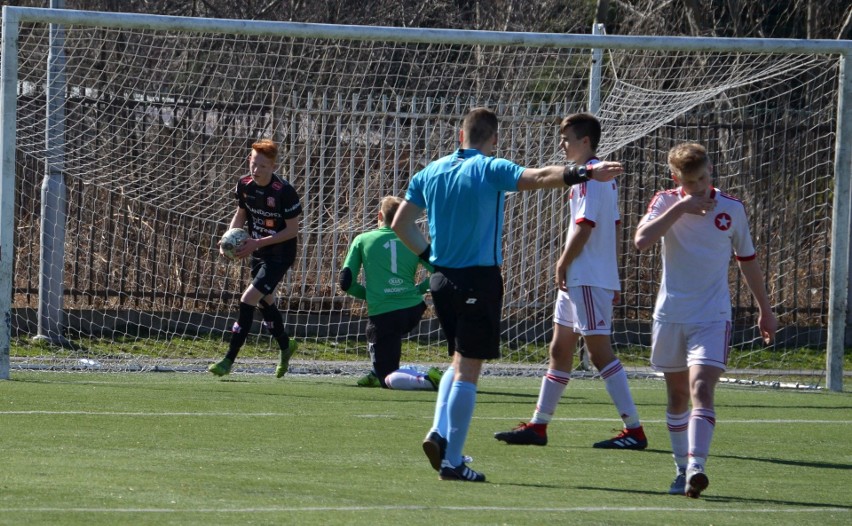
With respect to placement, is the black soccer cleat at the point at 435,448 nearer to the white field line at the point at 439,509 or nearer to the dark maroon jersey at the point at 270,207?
the white field line at the point at 439,509

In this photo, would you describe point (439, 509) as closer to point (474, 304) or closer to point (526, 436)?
point (474, 304)

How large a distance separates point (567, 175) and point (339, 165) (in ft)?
28.7

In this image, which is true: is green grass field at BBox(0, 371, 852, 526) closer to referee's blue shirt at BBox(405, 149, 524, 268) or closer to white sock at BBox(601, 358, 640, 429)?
white sock at BBox(601, 358, 640, 429)

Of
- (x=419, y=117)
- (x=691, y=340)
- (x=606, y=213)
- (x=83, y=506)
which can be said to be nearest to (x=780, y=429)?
(x=606, y=213)

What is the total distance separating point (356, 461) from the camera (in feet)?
22.7

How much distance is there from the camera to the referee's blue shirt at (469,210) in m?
6.41

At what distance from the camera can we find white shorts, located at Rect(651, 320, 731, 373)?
20.4ft

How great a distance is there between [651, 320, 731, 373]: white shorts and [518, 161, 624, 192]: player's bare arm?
2.78 feet

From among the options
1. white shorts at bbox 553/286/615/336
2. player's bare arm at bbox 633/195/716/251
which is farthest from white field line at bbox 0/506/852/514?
white shorts at bbox 553/286/615/336

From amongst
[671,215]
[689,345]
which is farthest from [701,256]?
[689,345]

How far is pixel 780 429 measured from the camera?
29.9ft

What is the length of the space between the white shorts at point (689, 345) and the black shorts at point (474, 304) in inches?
31.5

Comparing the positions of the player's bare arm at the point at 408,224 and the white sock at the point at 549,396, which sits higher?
the player's bare arm at the point at 408,224

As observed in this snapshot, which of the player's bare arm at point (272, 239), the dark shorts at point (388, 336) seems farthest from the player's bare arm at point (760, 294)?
the player's bare arm at point (272, 239)
